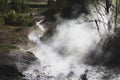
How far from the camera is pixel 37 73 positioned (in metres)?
19.7

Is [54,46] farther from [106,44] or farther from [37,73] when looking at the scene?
[37,73]

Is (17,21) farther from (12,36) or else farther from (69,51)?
(69,51)

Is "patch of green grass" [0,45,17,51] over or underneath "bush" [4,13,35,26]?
over

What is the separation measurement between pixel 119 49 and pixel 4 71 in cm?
821

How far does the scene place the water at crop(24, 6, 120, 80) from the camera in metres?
19.6

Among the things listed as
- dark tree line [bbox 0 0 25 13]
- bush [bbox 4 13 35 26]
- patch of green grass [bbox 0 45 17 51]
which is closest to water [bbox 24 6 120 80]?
patch of green grass [bbox 0 45 17 51]

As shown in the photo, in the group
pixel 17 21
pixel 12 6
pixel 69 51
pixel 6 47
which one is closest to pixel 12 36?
pixel 6 47

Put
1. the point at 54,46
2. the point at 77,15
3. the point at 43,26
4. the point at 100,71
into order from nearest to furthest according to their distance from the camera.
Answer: the point at 100,71, the point at 54,46, the point at 77,15, the point at 43,26

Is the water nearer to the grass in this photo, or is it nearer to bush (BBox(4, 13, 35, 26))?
the grass

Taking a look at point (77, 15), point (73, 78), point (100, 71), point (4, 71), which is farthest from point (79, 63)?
point (77, 15)

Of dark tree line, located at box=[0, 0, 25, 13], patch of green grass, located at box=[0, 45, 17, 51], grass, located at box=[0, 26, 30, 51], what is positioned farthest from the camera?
dark tree line, located at box=[0, 0, 25, 13]

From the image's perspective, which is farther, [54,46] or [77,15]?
[77,15]

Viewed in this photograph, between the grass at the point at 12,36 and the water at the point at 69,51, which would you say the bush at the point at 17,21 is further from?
the water at the point at 69,51

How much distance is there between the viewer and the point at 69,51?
24.6 meters
